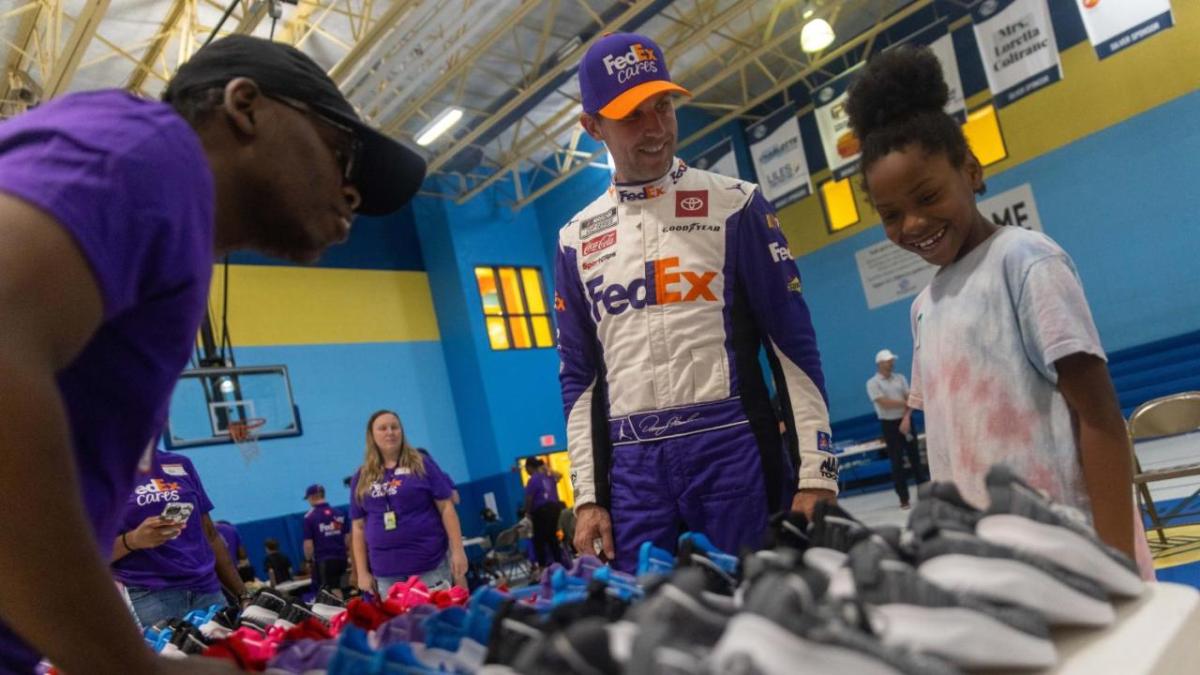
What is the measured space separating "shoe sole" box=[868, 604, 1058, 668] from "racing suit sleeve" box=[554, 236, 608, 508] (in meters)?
1.55

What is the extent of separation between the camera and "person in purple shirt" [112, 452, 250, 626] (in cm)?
380

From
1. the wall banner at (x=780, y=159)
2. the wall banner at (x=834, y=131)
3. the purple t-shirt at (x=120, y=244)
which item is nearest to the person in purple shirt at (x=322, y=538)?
the wall banner at (x=780, y=159)

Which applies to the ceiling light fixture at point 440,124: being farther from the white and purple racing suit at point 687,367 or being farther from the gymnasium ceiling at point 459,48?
the white and purple racing suit at point 687,367

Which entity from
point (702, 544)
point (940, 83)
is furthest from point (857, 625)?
point (940, 83)

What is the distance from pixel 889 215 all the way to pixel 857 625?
1210mm

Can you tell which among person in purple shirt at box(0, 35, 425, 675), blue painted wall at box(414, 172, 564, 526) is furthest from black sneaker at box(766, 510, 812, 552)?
blue painted wall at box(414, 172, 564, 526)

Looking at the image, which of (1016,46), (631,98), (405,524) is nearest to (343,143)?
(631,98)

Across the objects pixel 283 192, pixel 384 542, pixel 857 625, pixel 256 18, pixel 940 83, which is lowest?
pixel 384 542

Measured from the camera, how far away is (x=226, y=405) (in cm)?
1209

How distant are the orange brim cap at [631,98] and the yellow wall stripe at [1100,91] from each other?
32.3 feet

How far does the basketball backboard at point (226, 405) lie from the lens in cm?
1165

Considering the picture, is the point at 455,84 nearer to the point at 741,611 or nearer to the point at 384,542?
the point at 384,542

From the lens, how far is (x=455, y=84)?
13859 millimetres

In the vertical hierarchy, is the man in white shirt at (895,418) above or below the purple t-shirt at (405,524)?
below
